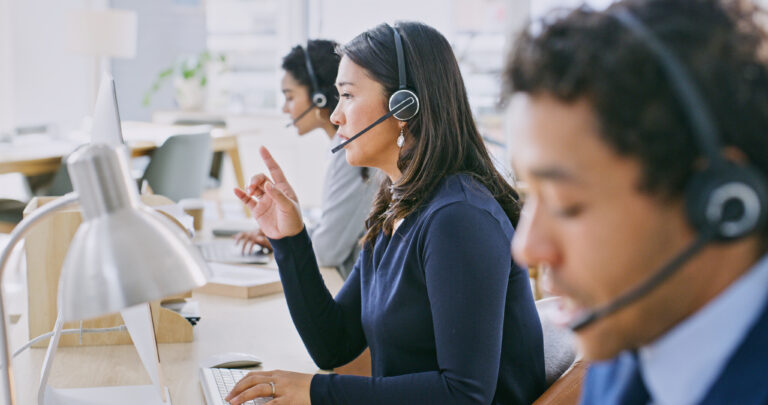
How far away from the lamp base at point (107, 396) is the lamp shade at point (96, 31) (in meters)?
4.36

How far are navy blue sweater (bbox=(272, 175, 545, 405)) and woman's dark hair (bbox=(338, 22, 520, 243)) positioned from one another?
4cm

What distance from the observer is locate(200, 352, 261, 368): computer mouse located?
1.29 m

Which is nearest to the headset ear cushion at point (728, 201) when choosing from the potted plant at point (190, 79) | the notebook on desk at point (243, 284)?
the notebook on desk at point (243, 284)

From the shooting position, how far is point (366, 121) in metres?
1.42

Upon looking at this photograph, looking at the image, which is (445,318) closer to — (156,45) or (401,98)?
(401,98)

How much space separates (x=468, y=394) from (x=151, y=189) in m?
2.95

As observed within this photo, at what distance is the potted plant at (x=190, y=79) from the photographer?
5.80 meters

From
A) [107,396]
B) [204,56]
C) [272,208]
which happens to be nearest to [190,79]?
[204,56]

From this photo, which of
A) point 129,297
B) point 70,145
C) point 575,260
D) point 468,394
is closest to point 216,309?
point 468,394

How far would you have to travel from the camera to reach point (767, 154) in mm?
520

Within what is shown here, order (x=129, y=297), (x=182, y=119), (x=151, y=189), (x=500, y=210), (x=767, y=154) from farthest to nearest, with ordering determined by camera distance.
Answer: (x=182, y=119)
(x=151, y=189)
(x=500, y=210)
(x=129, y=297)
(x=767, y=154)

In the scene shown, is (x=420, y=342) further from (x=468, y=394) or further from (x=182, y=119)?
(x=182, y=119)

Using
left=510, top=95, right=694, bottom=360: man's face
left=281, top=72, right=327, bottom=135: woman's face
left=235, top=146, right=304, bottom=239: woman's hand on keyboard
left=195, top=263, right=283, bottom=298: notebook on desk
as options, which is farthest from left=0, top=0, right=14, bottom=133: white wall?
left=510, top=95, right=694, bottom=360: man's face

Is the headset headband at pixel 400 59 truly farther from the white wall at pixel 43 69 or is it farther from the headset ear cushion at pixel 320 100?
the white wall at pixel 43 69
